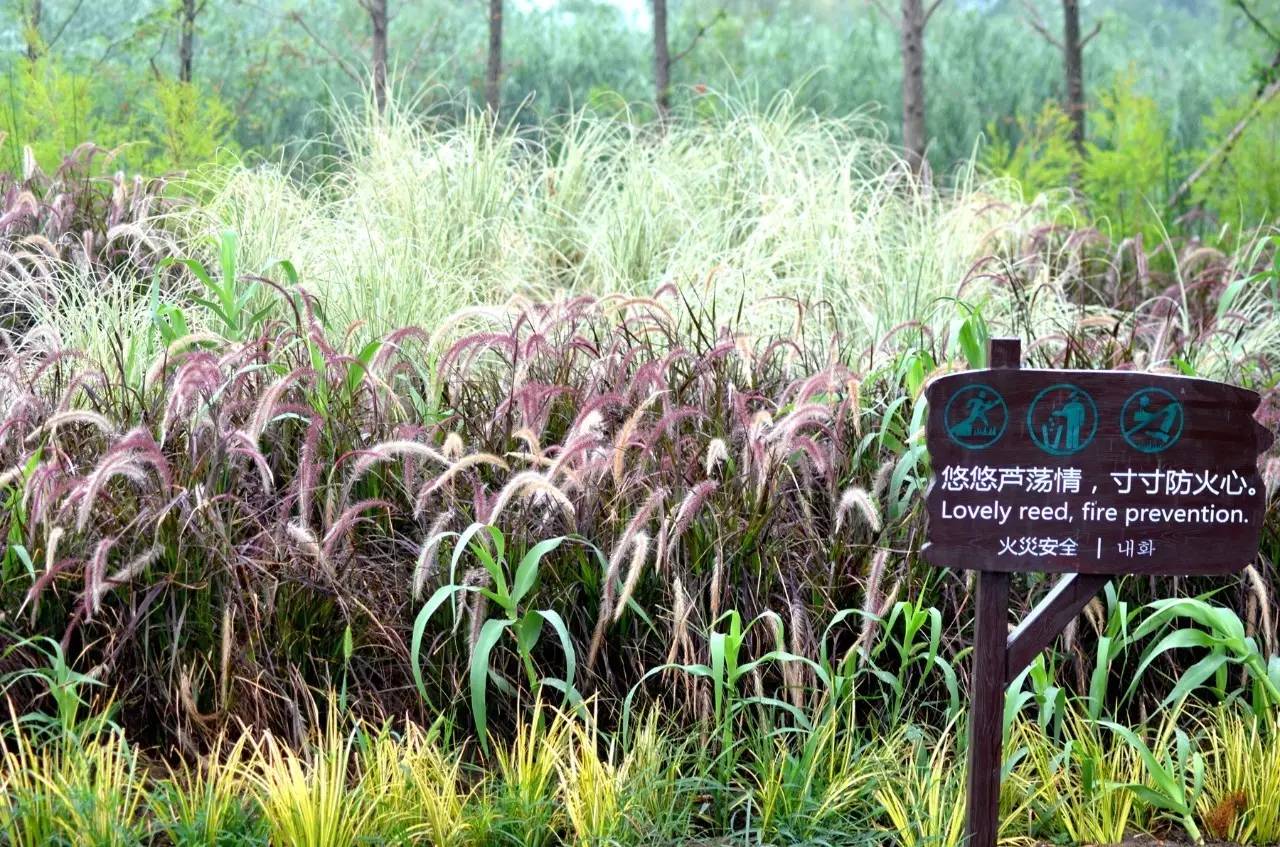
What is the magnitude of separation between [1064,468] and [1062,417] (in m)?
0.10

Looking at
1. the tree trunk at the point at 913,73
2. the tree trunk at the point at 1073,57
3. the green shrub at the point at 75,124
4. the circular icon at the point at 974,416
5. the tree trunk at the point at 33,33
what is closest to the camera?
the circular icon at the point at 974,416

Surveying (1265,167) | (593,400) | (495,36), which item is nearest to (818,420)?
(593,400)

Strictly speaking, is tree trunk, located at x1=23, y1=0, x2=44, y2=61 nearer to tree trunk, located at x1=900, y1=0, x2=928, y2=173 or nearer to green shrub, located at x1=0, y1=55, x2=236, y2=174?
green shrub, located at x1=0, y1=55, x2=236, y2=174

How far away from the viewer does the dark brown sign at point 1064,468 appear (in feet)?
8.76

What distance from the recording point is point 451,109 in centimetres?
1344

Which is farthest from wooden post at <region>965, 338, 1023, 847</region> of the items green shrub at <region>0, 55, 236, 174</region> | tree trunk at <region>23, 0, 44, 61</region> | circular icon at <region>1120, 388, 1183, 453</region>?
tree trunk at <region>23, 0, 44, 61</region>

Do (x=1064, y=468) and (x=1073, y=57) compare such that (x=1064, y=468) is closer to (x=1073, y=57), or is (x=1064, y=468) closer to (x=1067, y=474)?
(x=1067, y=474)

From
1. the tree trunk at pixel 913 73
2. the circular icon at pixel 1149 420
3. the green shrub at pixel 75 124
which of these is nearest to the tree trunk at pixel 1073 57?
the tree trunk at pixel 913 73

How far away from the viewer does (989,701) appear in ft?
8.91

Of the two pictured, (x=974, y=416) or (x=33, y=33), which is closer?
(x=974, y=416)

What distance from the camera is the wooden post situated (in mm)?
2697

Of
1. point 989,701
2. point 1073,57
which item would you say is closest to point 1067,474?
point 989,701

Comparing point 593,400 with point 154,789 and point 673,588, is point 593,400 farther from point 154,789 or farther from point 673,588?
point 154,789

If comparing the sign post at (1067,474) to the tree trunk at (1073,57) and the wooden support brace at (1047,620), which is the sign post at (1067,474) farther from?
the tree trunk at (1073,57)
